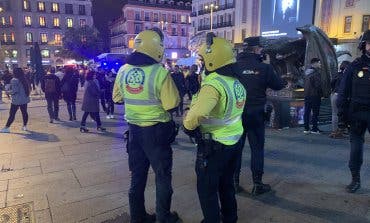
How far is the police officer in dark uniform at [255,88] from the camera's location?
411 cm

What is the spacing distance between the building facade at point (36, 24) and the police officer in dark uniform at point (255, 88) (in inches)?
2423

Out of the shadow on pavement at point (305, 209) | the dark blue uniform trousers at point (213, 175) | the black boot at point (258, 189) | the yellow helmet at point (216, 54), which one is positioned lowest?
the shadow on pavement at point (305, 209)

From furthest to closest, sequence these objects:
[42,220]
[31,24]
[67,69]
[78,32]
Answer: [31,24] < [78,32] < [67,69] < [42,220]

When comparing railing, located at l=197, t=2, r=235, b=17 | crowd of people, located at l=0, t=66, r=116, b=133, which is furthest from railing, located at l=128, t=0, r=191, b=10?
crowd of people, located at l=0, t=66, r=116, b=133

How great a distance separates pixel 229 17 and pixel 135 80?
52.6 meters

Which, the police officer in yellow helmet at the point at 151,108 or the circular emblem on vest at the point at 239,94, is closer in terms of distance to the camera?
the circular emblem on vest at the point at 239,94

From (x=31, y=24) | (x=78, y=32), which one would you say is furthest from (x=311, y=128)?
(x=31, y=24)

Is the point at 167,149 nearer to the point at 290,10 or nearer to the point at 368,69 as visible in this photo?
the point at 368,69

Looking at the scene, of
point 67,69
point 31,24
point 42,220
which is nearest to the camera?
point 42,220

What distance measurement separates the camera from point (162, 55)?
334 centimetres

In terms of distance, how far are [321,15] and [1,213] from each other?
37.2m

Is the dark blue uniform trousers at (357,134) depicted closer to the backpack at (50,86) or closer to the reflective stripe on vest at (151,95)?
the reflective stripe on vest at (151,95)

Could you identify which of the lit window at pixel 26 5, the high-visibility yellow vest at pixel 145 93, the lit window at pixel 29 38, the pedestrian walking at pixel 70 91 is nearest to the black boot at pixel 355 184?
the high-visibility yellow vest at pixel 145 93

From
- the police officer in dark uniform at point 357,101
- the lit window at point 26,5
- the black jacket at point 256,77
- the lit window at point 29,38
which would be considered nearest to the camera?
the police officer in dark uniform at point 357,101
